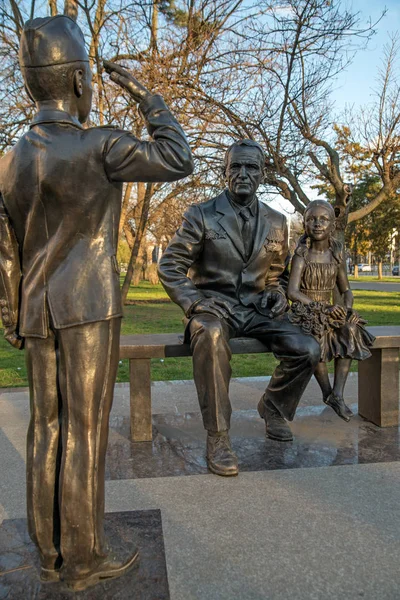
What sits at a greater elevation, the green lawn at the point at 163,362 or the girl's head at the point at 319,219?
the girl's head at the point at 319,219

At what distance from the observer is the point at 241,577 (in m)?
2.28

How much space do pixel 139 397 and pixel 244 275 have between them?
125 centimetres

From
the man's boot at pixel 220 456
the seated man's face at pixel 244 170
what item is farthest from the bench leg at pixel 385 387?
the seated man's face at pixel 244 170

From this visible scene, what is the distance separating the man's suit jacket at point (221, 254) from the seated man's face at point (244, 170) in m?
0.17

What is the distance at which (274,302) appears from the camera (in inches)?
164

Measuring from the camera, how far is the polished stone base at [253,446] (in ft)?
11.6

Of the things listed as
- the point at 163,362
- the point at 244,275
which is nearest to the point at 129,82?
the point at 244,275

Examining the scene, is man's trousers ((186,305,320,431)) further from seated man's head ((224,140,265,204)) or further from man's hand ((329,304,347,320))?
seated man's head ((224,140,265,204))

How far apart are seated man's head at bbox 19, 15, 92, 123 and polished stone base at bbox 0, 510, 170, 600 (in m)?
1.82

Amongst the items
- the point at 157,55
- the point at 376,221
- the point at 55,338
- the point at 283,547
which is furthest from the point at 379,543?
the point at 376,221

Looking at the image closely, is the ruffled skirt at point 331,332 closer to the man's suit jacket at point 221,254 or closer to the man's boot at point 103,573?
the man's suit jacket at point 221,254

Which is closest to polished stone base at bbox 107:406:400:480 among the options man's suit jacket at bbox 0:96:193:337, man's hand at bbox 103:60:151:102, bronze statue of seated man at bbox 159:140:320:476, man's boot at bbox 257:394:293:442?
man's boot at bbox 257:394:293:442

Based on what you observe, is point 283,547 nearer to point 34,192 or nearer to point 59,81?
point 34,192

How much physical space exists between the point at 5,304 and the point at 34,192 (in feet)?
1.53
